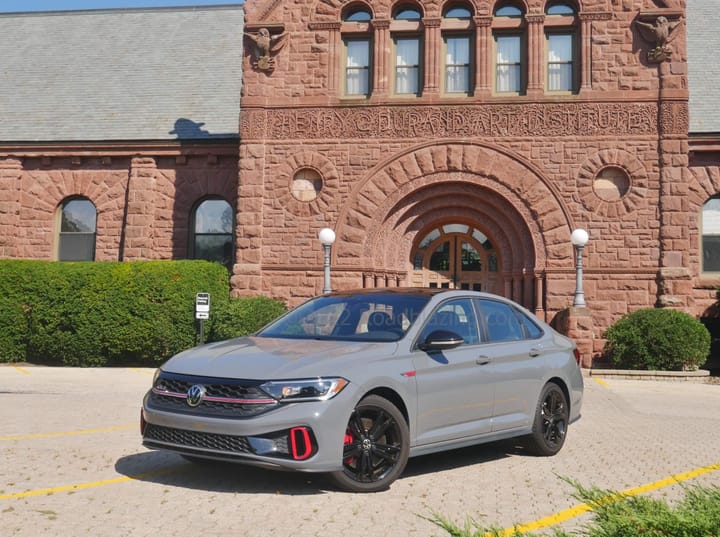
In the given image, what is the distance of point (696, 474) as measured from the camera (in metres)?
6.46

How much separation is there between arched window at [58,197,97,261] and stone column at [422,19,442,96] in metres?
9.50

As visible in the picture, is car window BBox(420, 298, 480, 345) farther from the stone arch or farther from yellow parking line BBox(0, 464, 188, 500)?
the stone arch

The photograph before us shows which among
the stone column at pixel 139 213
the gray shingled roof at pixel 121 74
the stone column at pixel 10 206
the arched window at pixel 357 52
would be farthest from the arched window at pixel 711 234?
the stone column at pixel 10 206

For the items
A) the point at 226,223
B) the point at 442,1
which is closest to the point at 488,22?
the point at 442,1

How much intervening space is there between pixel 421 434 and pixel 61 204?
1760 centimetres

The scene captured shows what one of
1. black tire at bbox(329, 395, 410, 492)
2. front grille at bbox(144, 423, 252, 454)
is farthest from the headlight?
front grille at bbox(144, 423, 252, 454)

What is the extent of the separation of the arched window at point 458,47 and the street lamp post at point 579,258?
Answer: 4.37 m

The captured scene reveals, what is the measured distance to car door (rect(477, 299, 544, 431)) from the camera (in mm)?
6750

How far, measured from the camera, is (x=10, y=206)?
20.7 metres

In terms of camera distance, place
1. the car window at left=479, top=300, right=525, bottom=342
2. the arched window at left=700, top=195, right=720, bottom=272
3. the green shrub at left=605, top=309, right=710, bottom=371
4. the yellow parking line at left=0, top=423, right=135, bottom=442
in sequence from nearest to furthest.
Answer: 1. the car window at left=479, top=300, right=525, bottom=342
2. the yellow parking line at left=0, top=423, right=135, bottom=442
3. the green shrub at left=605, top=309, right=710, bottom=371
4. the arched window at left=700, top=195, right=720, bottom=272

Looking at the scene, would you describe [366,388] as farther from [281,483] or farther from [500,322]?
[500,322]

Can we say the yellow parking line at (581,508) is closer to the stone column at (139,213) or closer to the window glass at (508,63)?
the window glass at (508,63)

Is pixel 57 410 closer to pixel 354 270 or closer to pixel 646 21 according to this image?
pixel 354 270

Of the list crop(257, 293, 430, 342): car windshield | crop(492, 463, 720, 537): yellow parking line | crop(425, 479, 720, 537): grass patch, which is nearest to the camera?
crop(425, 479, 720, 537): grass patch
